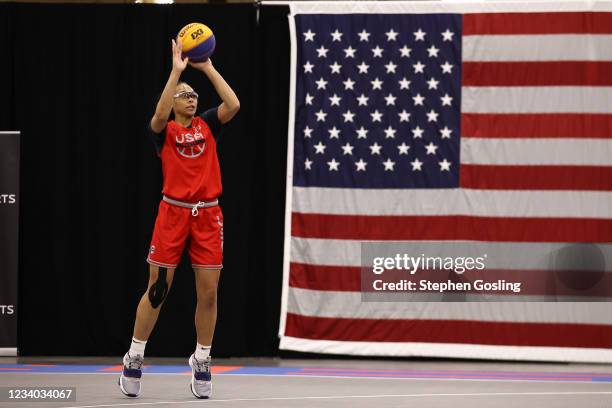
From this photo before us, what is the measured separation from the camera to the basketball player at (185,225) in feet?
18.4

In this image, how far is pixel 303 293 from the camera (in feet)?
27.5

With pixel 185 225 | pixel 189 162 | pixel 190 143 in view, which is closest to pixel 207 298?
pixel 185 225

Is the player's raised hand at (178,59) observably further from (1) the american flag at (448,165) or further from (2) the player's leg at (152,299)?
(1) the american flag at (448,165)

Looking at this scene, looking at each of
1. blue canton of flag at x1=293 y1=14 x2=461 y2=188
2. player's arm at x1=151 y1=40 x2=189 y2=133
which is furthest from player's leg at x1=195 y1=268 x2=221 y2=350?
blue canton of flag at x1=293 y1=14 x2=461 y2=188

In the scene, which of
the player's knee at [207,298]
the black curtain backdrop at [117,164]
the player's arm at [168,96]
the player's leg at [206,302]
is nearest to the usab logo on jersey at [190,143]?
the player's arm at [168,96]

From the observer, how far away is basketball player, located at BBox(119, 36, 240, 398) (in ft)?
18.4

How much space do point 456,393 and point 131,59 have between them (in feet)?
13.0

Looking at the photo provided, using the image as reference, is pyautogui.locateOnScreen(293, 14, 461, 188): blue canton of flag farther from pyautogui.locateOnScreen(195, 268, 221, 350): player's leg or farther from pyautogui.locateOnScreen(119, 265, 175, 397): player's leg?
pyautogui.locateOnScreen(119, 265, 175, 397): player's leg

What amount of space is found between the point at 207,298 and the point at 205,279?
0.11 meters

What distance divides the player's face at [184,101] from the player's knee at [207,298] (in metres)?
0.96

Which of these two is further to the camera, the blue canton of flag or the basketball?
the blue canton of flag

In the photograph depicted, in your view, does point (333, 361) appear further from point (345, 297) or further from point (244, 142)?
point (244, 142)

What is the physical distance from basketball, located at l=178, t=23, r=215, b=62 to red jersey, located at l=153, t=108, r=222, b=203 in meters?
0.35

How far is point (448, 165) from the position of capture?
827 centimetres
